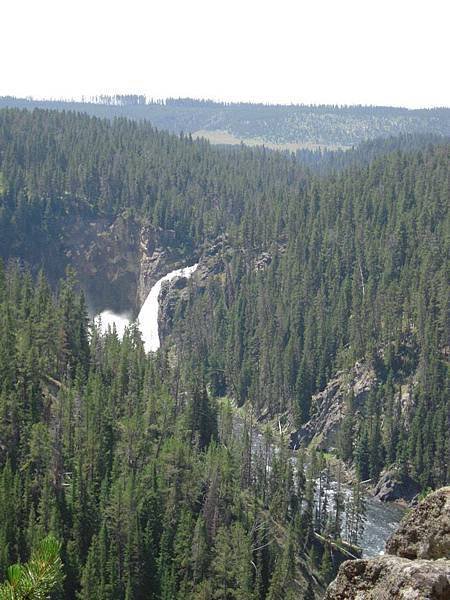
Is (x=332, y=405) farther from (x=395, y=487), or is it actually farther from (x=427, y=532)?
(x=427, y=532)

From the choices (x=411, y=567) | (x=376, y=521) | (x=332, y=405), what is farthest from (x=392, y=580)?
(x=332, y=405)

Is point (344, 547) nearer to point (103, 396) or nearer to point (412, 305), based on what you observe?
point (103, 396)

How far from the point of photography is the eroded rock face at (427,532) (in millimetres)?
17391

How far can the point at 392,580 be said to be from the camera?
49.2 feet

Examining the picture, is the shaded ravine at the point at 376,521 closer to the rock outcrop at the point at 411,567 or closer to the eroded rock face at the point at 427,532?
the eroded rock face at the point at 427,532

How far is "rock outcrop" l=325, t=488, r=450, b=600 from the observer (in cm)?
1434

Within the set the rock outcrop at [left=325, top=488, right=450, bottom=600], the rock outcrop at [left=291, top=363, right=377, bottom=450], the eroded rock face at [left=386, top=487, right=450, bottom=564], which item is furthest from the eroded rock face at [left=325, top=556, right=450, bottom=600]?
the rock outcrop at [left=291, top=363, right=377, bottom=450]

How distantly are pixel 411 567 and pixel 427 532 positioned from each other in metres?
3.18

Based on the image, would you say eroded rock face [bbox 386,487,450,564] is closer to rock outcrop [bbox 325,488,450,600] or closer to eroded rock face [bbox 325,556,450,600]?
rock outcrop [bbox 325,488,450,600]

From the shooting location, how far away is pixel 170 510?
104938mm

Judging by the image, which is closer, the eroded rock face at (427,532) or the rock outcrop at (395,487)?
the eroded rock face at (427,532)

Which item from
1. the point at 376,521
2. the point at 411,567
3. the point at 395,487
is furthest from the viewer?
the point at 395,487

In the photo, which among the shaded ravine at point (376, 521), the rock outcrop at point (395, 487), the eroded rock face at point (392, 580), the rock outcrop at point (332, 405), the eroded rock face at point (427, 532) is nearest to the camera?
the eroded rock face at point (392, 580)

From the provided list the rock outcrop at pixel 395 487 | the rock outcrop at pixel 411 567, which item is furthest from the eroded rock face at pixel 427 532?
the rock outcrop at pixel 395 487
